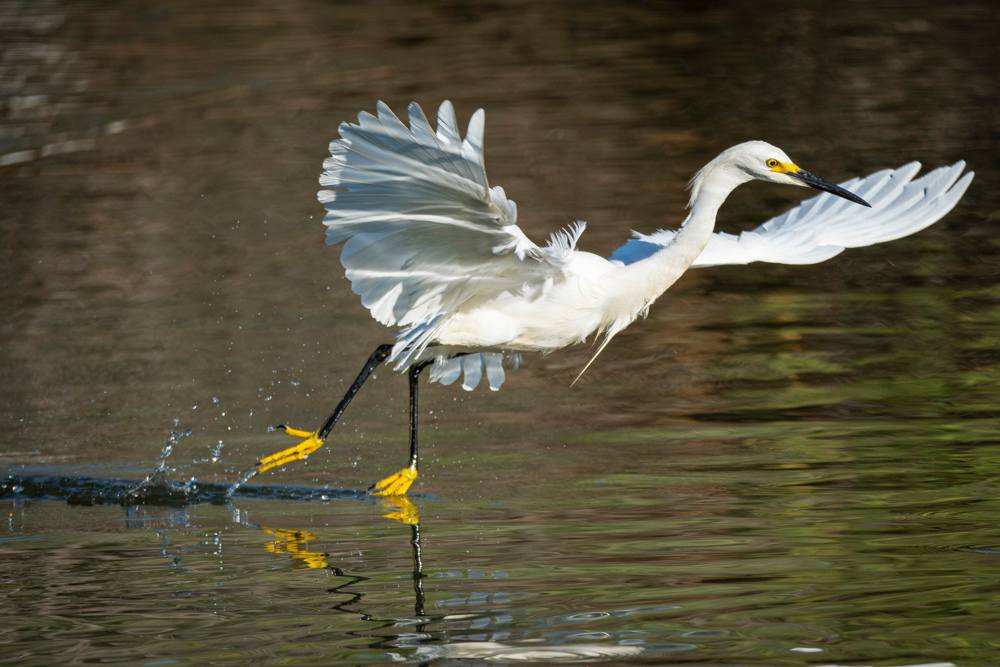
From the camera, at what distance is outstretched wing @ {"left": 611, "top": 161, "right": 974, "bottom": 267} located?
10227 mm

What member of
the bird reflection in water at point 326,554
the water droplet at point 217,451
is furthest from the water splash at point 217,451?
the bird reflection in water at point 326,554

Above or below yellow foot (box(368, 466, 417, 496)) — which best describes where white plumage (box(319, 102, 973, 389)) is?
above

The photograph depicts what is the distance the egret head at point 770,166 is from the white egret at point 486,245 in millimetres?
10

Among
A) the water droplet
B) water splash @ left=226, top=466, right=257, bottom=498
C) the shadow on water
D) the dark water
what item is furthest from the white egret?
the dark water

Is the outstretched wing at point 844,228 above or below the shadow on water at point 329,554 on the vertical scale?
above

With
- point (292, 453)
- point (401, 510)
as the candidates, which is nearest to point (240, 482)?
point (292, 453)

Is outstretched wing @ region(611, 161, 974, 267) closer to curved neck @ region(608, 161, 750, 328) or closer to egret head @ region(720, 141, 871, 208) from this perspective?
curved neck @ region(608, 161, 750, 328)

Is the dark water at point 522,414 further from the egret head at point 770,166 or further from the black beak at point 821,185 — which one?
the egret head at point 770,166

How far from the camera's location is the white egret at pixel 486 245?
8.11 meters

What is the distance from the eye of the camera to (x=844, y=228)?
34.7 feet

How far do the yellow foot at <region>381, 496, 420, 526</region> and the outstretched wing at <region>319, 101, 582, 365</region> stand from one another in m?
0.78

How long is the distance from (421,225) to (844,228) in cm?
318

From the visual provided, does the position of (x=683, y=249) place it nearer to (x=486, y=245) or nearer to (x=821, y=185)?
(x=821, y=185)

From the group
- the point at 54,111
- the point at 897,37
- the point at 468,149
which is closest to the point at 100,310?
the point at 468,149
